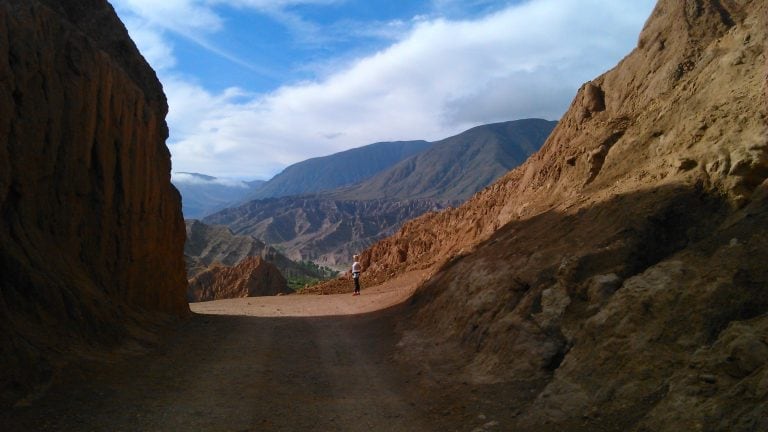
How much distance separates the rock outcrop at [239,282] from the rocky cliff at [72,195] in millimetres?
25055

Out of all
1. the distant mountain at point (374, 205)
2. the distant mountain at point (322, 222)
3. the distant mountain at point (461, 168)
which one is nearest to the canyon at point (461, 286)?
the distant mountain at point (322, 222)

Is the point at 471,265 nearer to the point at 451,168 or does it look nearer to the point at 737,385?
the point at 737,385

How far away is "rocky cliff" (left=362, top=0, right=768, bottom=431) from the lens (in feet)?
20.0

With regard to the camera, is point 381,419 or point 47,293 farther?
point 47,293

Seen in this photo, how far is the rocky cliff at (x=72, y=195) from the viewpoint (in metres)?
8.79

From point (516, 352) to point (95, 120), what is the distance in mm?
9970

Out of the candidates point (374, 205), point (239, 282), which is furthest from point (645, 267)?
point (374, 205)

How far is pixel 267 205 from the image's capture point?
180 metres

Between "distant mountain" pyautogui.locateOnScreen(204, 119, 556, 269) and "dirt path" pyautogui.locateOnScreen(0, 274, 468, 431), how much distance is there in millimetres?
104846

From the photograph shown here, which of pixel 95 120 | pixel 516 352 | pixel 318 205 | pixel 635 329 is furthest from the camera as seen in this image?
pixel 318 205

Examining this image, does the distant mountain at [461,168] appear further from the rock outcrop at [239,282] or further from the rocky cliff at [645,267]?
the rocky cliff at [645,267]

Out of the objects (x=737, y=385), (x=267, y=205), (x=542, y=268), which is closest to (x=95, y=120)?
(x=542, y=268)

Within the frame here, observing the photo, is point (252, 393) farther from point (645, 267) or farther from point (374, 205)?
point (374, 205)

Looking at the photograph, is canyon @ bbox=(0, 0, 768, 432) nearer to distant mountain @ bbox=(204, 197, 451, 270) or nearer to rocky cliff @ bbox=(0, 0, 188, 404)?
rocky cliff @ bbox=(0, 0, 188, 404)
